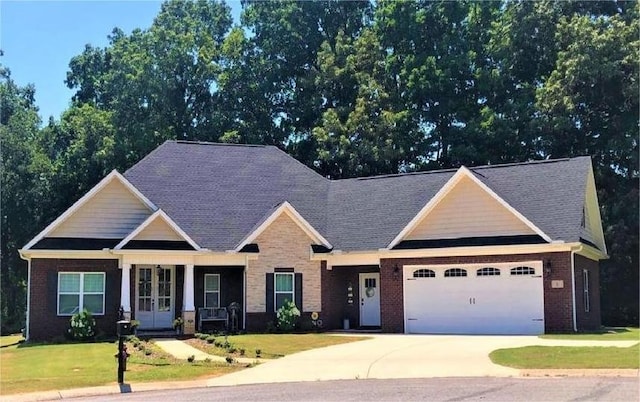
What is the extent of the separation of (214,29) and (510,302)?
36201 millimetres

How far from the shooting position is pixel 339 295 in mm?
30844

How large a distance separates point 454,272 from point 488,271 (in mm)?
1244

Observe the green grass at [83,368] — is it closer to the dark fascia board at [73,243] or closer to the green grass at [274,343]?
the green grass at [274,343]

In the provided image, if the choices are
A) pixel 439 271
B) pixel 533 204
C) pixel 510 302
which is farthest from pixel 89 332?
pixel 533 204

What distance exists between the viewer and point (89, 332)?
26594 mm

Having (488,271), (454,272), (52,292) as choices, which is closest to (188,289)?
(52,292)

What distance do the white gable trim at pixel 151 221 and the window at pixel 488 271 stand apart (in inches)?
390

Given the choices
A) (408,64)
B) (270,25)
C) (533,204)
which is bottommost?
(533,204)

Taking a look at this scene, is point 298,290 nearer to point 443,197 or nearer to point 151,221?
point 151,221

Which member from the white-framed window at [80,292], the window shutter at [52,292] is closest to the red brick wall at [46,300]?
the window shutter at [52,292]

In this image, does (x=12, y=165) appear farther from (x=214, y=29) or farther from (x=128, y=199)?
(x=128, y=199)

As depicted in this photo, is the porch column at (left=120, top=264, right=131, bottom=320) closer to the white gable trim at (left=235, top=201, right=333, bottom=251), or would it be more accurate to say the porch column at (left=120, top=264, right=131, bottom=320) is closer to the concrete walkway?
the concrete walkway

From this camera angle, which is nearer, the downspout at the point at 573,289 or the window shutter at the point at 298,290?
the downspout at the point at 573,289

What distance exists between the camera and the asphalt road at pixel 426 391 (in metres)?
13.1
